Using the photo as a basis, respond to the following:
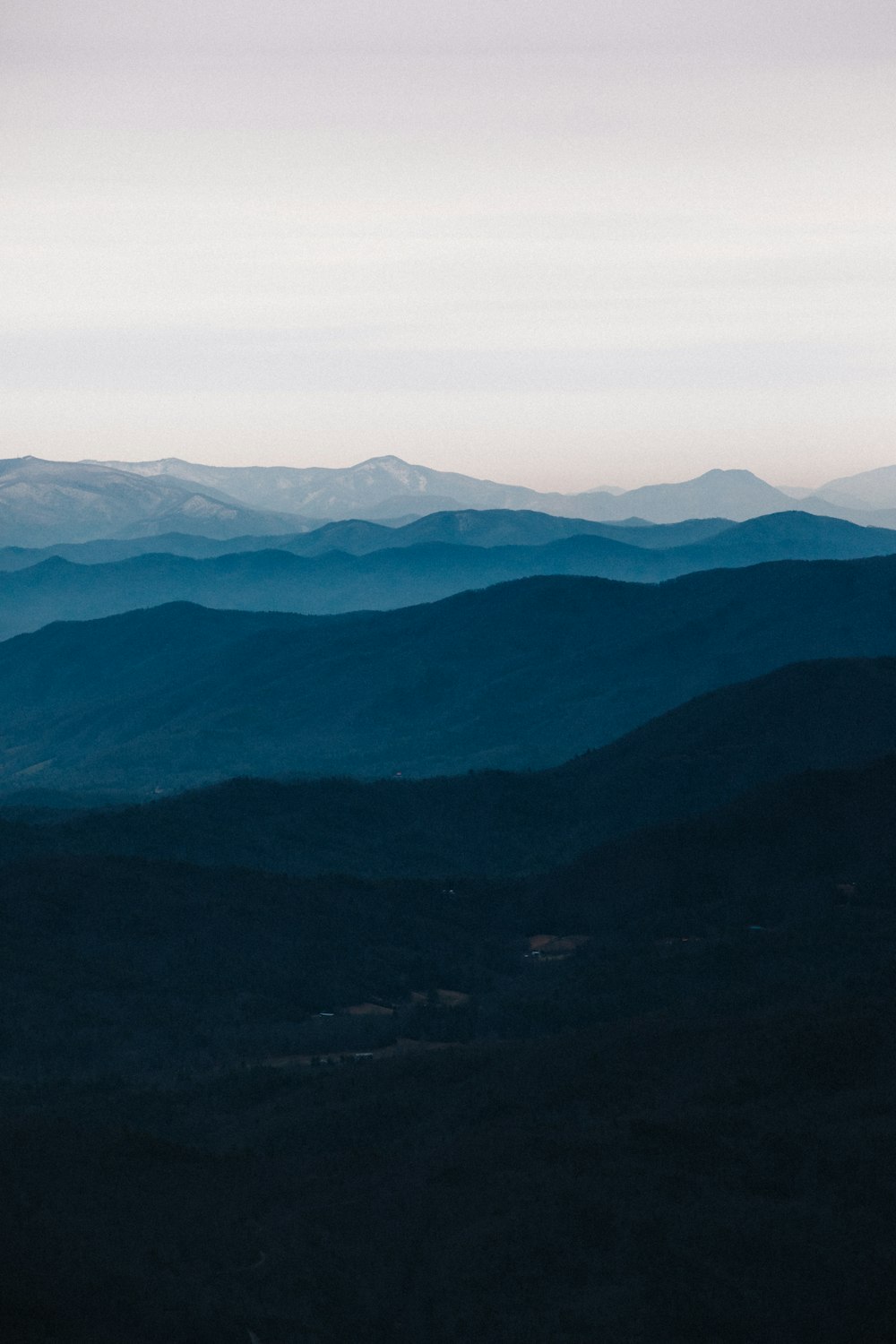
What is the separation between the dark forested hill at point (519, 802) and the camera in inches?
2591

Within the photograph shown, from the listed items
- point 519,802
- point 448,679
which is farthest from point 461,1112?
point 448,679

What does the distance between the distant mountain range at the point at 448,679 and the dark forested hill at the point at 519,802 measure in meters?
26.6

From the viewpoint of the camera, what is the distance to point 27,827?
66.2 m

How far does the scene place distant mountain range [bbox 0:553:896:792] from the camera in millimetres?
113312

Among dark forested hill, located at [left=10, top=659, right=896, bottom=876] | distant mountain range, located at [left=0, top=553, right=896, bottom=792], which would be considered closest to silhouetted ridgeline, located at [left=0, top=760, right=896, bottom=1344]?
dark forested hill, located at [left=10, top=659, right=896, bottom=876]

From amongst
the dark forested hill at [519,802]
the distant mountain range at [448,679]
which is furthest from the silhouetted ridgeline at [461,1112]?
the distant mountain range at [448,679]

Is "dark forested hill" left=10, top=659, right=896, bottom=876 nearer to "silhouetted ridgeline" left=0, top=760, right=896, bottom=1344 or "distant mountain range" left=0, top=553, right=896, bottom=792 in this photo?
"silhouetted ridgeline" left=0, top=760, right=896, bottom=1344

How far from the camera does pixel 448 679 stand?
13200 cm

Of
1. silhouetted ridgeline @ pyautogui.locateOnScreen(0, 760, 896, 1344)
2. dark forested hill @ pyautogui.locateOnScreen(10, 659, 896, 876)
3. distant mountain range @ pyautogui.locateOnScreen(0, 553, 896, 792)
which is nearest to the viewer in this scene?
silhouetted ridgeline @ pyautogui.locateOnScreen(0, 760, 896, 1344)

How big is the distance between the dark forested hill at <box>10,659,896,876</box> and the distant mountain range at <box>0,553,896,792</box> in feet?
87.3

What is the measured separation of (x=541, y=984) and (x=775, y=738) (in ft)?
103

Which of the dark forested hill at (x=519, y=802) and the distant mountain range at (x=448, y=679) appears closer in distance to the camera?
the dark forested hill at (x=519, y=802)

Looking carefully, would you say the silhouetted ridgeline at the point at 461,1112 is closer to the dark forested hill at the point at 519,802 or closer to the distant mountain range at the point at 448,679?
the dark forested hill at the point at 519,802

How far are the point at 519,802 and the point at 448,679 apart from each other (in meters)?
59.3
